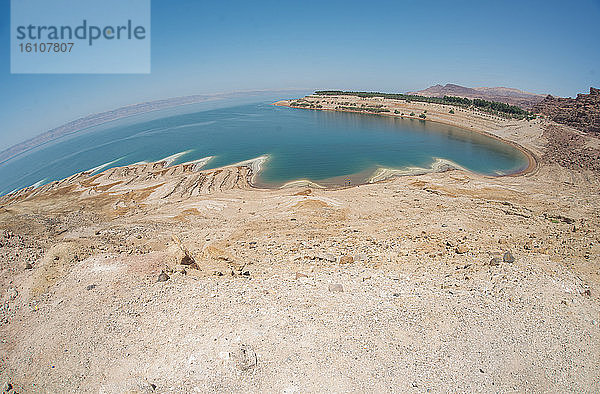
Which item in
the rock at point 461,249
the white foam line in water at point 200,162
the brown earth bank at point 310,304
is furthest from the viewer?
the white foam line in water at point 200,162

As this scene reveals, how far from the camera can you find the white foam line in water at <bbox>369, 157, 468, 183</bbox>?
107 feet

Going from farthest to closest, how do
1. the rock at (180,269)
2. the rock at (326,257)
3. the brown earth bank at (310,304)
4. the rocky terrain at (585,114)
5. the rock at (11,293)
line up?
the rocky terrain at (585,114)
the rock at (326,257)
the rock at (180,269)
the rock at (11,293)
the brown earth bank at (310,304)

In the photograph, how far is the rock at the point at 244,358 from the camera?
6.36m

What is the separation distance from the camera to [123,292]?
8.62m

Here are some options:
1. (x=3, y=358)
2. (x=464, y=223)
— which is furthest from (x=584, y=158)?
(x=3, y=358)

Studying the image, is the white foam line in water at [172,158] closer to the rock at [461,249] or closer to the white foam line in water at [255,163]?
the white foam line in water at [255,163]

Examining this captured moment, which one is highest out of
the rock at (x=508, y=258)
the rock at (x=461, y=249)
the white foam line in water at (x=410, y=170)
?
the white foam line in water at (x=410, y=170)

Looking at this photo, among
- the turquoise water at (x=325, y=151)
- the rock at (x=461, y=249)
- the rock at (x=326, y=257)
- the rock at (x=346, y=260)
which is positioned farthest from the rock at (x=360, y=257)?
the turquoise water at (x=325, y=151)

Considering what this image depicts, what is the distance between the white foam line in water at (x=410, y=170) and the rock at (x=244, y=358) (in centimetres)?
2693

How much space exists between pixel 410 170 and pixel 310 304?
30811mm

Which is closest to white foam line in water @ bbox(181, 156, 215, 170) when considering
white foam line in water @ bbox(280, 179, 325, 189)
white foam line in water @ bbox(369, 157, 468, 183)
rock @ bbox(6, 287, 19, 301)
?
white foam line in water @ bbox(280, 179, 325, 189)

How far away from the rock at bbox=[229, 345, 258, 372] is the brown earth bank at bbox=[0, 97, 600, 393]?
0.10 feet

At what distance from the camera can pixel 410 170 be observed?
34750 mm

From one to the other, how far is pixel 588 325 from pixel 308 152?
3994cm
